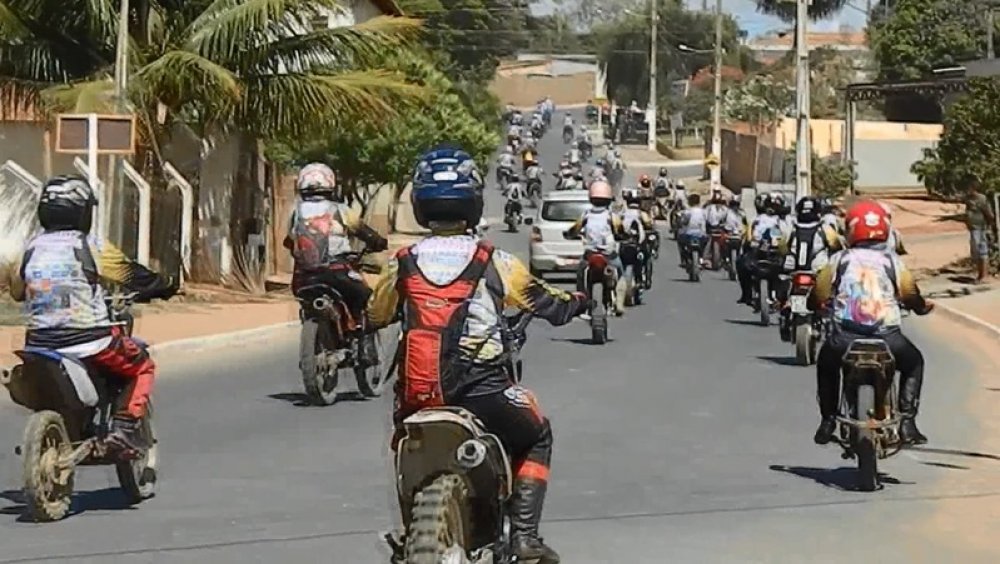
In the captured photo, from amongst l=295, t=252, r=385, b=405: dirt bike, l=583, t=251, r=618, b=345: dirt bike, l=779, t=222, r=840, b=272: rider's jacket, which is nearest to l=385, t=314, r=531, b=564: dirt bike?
l=295, t=252, r=385, b=405: dirt bike

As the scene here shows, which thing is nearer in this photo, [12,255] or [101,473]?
[101,473]

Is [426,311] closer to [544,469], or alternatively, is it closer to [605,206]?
[544,469]

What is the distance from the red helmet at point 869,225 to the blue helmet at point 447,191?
4571 mm

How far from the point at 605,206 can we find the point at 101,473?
11.4m

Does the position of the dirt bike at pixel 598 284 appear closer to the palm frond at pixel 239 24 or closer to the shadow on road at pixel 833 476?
the palm frond at pixel 239 24

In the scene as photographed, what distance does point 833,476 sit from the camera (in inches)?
455

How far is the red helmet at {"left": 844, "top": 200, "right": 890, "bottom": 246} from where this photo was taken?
1105 centimetres

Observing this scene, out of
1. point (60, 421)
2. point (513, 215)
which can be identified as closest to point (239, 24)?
point (60, 421)

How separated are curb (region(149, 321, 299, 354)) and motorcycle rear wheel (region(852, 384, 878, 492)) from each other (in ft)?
28.6

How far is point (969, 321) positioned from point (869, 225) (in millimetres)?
14595

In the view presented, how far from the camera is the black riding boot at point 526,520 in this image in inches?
276

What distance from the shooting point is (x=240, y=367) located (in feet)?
59.3

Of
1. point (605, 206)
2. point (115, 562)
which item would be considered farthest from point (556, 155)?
point (115, 562)

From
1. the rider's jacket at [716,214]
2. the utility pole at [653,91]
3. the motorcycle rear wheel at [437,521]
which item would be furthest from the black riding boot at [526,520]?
the utility pole at [653,91]
